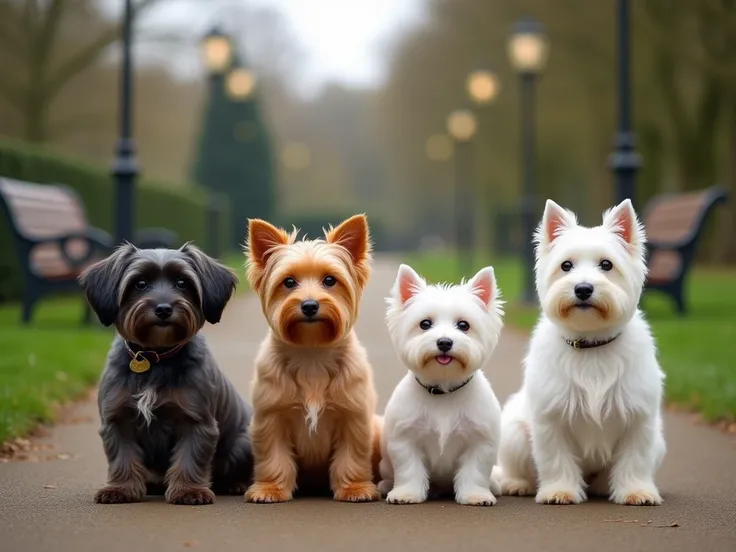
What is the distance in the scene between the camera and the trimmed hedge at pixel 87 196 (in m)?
17.6

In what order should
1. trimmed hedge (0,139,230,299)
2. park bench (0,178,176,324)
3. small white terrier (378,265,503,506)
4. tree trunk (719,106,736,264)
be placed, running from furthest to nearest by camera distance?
tree trunk (719,106,736,264), trimmed hedge (0,139,230,299), park bench (0,178,176,324), small white terrier (378,265,503,506)

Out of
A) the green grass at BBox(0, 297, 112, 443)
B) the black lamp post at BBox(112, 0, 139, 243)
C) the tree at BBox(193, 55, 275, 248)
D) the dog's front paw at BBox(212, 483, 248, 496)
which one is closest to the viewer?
the dog's front paw at BBox(212, 483, 248, 496)

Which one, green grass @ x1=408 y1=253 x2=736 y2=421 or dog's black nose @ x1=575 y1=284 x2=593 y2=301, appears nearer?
dog's black nose @ x1=575 y1=284 x2=593 y2=301

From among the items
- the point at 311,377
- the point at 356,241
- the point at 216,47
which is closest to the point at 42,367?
the point at 311,377

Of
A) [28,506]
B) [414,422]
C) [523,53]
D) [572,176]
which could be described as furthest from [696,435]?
[572,176]

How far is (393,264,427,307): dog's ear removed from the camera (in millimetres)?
6645

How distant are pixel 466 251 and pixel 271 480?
33337mm

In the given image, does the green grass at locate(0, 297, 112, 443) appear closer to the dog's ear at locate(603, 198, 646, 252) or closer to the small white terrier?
the small white terrier

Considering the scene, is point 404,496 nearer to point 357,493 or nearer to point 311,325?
point 357,493

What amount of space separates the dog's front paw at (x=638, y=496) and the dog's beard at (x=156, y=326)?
256 cm

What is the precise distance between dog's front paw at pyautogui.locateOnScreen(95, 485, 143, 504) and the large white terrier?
2.28 meters

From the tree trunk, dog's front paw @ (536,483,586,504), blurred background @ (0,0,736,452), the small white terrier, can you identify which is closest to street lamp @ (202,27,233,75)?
blurred background @ (0,0,736,452)

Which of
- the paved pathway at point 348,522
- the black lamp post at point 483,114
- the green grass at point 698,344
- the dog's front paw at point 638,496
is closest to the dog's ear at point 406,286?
the paved pathway at point 348,522

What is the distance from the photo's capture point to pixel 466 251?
3959 centimetres
